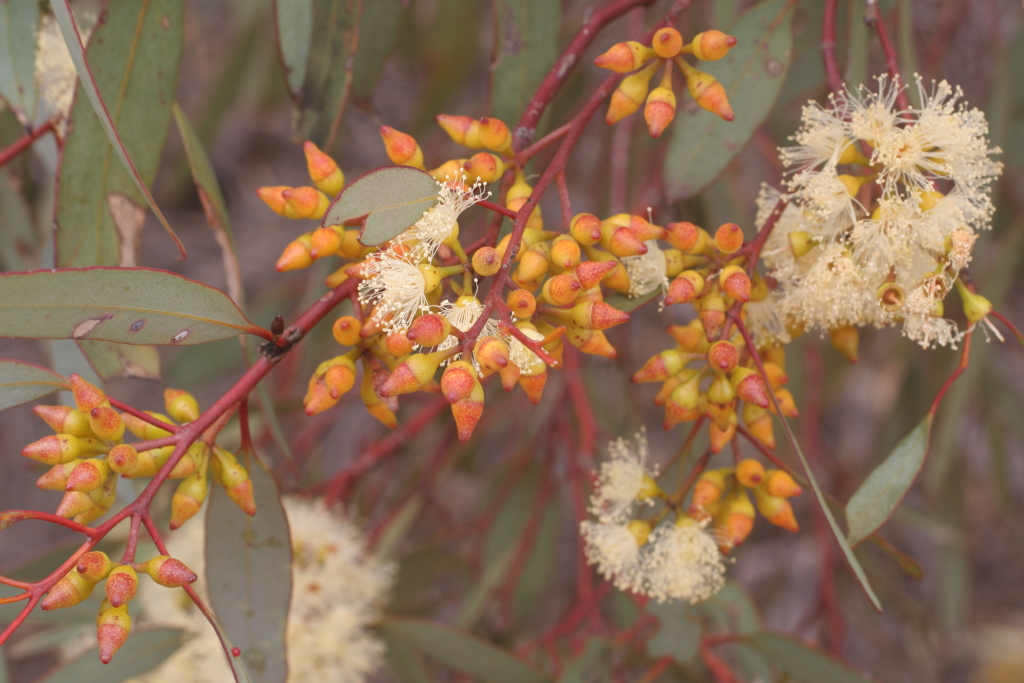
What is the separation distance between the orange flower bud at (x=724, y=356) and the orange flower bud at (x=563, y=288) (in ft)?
0.48

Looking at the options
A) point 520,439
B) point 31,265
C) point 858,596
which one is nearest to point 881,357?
point 858,596

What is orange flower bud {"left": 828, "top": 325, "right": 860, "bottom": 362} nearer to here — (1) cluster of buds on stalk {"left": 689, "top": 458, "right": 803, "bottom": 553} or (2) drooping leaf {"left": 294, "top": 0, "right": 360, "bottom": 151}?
(1) cluster of buds on stalk {"left": 689, "top": 458, "right": 803, "bottom": 553}

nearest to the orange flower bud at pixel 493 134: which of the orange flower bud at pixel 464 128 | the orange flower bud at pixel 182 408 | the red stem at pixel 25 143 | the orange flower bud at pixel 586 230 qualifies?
the orange flower bud at pixel 464 128

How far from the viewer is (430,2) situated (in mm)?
2586

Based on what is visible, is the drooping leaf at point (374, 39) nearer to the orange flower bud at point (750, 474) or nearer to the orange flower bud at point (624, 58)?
the orange flower bud at point (624, 58)

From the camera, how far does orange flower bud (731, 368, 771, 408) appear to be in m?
0.67

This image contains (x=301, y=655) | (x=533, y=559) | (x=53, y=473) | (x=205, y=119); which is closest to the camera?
(x=53, y=473)

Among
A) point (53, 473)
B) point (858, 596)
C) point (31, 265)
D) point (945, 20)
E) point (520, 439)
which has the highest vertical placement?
point (945, 20)

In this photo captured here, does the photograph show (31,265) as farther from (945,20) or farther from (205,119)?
(945,20)

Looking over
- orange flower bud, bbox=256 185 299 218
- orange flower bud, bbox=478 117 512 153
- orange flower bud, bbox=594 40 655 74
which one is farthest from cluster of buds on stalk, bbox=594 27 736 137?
orange flower bud, bbox=256 185 299 218

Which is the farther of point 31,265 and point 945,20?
point 945,20

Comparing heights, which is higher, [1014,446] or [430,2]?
[430,2]

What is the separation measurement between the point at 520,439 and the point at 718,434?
135cm

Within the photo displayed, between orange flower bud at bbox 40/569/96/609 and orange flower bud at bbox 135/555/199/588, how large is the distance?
1.8 inches
